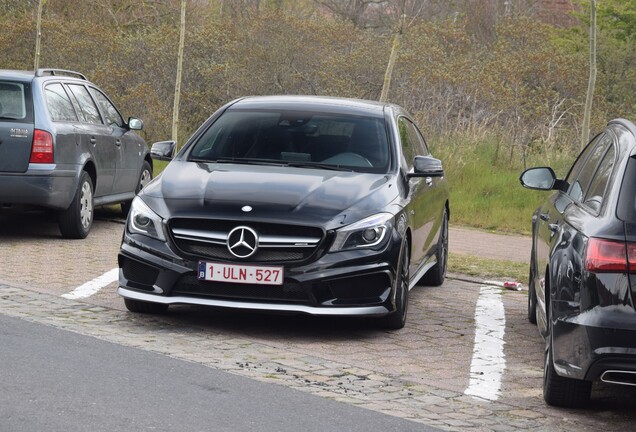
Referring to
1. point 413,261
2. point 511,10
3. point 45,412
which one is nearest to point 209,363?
Answer: point 45,412

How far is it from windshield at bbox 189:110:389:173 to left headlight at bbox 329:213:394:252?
40.6 inches

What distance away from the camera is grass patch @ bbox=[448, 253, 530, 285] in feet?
41.3

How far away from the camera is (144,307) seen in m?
9.20

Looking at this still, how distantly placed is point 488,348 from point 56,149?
586 centimetres

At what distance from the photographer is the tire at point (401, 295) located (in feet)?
29.1

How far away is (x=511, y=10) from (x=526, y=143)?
22.1 m

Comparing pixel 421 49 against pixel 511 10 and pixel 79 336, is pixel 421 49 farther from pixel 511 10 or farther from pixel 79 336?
pixel 79 336

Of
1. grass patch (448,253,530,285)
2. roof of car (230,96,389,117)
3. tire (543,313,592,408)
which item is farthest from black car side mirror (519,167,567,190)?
grass patch (448,253,530,285)

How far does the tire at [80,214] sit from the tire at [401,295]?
5.15 meters

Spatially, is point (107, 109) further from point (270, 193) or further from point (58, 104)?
point (270, 193)

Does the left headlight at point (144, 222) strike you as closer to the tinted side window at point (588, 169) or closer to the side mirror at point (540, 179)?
the side mirror at point (540, 179)

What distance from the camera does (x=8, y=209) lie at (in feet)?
43.1

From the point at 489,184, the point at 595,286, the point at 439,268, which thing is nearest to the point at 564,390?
the point at 595,286

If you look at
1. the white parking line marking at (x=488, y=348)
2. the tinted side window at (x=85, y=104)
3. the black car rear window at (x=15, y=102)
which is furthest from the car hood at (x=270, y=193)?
the tinted side window at (x=85, y=104)
